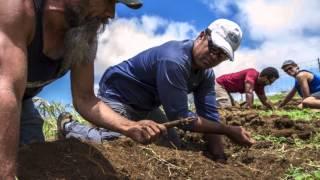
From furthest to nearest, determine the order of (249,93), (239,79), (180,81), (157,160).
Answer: (239,79)
(249,93)
(180,81)
(157,160)

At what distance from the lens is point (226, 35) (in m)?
4.36

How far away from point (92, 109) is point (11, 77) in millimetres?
1056

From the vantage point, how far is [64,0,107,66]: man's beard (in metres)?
3.07

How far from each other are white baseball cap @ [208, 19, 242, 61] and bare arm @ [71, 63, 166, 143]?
1184 mm

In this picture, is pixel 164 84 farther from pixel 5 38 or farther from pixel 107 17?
pixel 5 38

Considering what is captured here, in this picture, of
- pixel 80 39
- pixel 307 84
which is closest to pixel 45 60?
pixel 80 39

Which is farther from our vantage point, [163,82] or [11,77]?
[163,82]

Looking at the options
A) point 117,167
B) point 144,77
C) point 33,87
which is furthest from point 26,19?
point 144,77

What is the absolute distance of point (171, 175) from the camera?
369 centimetres

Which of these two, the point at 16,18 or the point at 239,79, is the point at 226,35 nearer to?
the point at 16,18

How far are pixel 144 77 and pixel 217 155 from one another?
0.83 meters

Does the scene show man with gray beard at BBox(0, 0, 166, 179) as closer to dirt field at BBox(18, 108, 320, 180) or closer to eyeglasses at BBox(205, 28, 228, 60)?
dirt field at BBox(18, 108, 320, 180)

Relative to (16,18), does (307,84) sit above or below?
below

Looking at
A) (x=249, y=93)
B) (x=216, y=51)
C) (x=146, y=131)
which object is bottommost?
(x=249, y=93)
